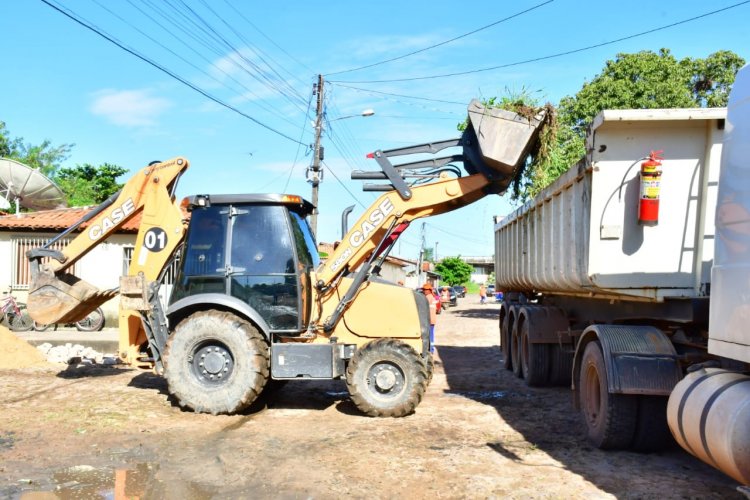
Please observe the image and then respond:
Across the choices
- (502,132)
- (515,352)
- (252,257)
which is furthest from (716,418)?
(515,352)

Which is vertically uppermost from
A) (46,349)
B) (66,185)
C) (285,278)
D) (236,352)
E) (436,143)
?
(66,185)

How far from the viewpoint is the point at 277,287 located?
24.0ft

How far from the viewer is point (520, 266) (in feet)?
33.9

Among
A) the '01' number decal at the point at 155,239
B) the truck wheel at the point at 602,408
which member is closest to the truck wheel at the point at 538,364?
the truck wheel at the point at 602,408

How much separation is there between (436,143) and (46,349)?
8.70 m

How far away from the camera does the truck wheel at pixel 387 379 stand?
23.6 ft

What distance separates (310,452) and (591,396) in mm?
2715

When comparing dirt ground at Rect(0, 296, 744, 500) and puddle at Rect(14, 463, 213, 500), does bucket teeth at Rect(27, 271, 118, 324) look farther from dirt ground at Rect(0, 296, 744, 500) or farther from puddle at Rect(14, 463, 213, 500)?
puddle at Rect(14, 463, 213, 500)

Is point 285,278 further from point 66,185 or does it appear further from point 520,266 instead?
point 66,185

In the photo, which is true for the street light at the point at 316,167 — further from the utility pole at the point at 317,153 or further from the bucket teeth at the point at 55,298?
the bucket teeth at the point at 55,298

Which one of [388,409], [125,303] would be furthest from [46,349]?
[388,409]

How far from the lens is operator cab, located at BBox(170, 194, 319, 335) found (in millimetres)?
7320

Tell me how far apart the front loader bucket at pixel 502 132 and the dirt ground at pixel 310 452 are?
2927 mm

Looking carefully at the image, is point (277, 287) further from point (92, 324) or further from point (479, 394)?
point (92, 324)
